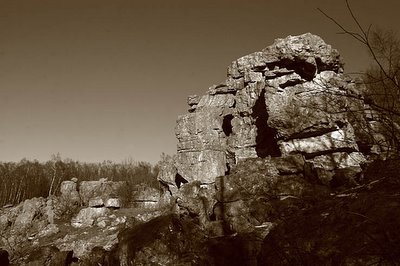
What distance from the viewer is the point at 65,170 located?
67438mm

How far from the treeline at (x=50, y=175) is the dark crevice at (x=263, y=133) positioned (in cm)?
3123

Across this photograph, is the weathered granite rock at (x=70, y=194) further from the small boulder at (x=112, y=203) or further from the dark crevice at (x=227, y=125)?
the dark crevice at (x=227, y=125)

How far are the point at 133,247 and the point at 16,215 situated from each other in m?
34.0

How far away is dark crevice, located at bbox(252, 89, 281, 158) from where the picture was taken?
26.6 m

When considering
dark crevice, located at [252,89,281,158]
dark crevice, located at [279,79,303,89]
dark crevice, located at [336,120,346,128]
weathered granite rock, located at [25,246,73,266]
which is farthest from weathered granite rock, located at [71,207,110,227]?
dark crevice, located at [336,120,346,128]

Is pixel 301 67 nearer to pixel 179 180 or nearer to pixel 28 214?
pixel 179 180

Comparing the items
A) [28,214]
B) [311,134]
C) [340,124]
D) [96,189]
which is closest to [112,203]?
[96,189]

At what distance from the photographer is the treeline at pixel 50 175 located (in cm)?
5312

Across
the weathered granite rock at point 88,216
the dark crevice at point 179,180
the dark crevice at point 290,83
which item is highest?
the dark crevice at point 290,83

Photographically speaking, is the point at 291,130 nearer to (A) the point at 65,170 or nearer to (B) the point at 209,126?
(B) the point at 209,126

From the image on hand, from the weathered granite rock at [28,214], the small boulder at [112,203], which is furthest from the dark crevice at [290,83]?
the weathered granite rock at [28,214]

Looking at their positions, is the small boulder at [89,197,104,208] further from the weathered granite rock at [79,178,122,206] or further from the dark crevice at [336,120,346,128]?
the dark crevice at [336,120,346,128]

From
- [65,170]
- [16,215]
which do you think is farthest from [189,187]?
[65,170]

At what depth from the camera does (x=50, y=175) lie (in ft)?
206
